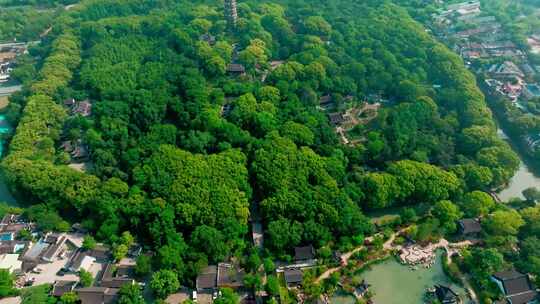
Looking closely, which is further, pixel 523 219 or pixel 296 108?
pixel 296 108

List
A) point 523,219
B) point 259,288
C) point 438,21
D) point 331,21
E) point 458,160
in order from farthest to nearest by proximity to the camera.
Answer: point 438,21, point 331,21, point 458,160, point 523,219, point 259,288

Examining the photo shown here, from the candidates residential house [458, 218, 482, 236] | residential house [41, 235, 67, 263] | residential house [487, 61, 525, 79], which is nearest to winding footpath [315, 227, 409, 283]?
residential house [458, 218, 482, 236]

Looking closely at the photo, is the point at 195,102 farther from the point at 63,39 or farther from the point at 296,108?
the point at 63,39

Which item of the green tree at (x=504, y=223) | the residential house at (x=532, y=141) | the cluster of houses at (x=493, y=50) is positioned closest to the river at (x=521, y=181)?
the residential house at (x=532, y=141)

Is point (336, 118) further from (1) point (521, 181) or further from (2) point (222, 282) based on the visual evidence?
(2) point (222, 282)

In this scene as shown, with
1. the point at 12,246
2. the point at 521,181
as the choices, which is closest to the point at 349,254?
the point at 521,181

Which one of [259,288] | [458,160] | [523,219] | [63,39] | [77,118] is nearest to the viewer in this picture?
[259,288]

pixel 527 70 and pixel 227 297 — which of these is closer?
pixel 227 297

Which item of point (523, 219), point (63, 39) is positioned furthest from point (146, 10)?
point (523, 219)
